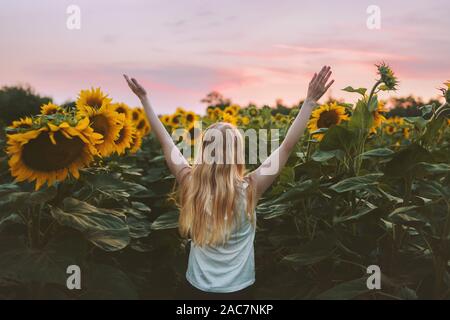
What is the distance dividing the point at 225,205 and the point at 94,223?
2.39ft

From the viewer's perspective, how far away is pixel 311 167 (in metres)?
3.63

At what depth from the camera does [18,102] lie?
24.5 meters

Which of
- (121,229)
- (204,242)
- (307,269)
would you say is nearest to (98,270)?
(121,229)

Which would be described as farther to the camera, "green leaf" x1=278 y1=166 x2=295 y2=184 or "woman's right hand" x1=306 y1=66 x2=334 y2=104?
"green leaf" x1=278 y1=166 x2=295 y2=184

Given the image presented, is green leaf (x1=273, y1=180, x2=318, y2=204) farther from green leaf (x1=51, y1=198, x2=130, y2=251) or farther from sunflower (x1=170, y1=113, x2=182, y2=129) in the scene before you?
sunflower (x1=170, y1=113, x2=182, y2=129)

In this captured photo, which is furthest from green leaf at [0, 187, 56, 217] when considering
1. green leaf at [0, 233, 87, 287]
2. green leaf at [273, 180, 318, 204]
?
green leaf at [273, 180, 318, 204]

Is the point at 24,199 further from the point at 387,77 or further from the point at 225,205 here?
the point at 387,77

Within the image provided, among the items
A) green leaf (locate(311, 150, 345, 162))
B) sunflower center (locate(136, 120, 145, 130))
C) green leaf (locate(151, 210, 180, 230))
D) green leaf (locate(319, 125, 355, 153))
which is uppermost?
sunflower center (locate(136, 120, 145, 130))

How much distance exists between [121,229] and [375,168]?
1.98 meters

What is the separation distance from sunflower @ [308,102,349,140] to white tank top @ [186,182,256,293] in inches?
62.2

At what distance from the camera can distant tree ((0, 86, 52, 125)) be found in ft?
74.3

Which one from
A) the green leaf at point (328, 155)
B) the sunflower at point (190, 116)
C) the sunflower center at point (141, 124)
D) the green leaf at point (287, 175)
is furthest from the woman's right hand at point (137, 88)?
the sunflower at point (190, 116)

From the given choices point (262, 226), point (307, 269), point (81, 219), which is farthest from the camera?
point (262, 226)

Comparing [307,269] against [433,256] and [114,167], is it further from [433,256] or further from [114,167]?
[114,167]
